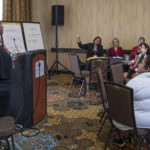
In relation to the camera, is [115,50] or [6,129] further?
[115,50]

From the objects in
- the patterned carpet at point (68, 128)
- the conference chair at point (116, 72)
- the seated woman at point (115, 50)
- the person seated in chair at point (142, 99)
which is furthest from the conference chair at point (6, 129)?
the seated woman at point (115, 50)

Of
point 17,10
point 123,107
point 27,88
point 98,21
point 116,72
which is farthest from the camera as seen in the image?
point 98,21

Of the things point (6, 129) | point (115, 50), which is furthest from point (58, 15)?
point (6, 129)

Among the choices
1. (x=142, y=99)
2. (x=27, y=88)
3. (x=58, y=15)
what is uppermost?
(x=58, y=15)

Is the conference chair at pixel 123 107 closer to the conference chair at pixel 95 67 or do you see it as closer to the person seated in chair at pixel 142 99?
the person seated in chair at pixel 142 99

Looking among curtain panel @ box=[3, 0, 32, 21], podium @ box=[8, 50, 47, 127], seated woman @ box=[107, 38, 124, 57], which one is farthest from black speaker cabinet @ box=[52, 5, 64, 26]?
podium @ box=[8, 50, 47, 127]

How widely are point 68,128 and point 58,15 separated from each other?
179 inches

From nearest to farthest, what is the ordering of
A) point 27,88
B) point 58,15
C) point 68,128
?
point 27,88 < point 68,128 < point 58,15

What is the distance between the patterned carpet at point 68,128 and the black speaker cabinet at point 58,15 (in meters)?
3.01

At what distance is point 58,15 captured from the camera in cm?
700

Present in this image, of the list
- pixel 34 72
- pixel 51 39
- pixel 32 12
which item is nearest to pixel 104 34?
pixel 51 39

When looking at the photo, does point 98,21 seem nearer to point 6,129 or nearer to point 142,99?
point 142,99

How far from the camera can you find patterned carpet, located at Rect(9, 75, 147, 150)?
2793mm

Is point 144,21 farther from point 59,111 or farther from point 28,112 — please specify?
point 28,112
